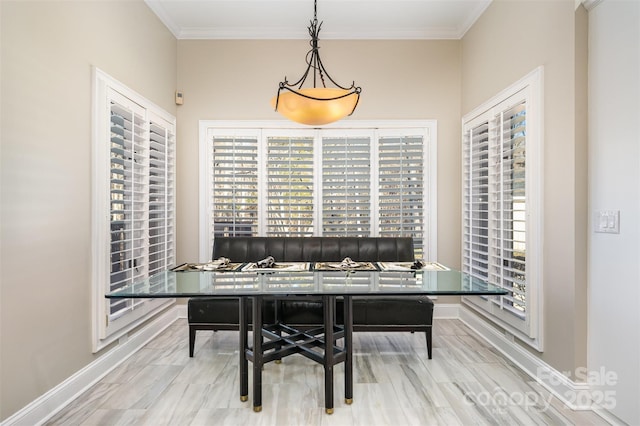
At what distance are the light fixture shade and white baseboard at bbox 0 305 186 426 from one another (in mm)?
2192

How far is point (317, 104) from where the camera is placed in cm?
208

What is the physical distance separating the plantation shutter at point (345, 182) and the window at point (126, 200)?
1675mm

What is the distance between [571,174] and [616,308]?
0.81m

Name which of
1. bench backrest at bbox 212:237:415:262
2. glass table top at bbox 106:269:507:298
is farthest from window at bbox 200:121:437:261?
glass table top at bbox 106:269:507:298

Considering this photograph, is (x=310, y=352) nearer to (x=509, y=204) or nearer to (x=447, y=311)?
(x=509, y=204)

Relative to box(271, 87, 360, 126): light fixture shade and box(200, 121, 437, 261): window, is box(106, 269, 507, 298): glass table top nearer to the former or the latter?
box(271, 87, 360, 126): light fixture shade

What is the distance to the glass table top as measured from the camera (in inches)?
69.0

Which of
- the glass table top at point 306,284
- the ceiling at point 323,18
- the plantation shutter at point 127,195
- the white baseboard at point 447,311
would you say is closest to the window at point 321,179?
the white baseboard at point 447,311

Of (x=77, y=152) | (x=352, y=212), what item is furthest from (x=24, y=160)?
(x=352, y=212)

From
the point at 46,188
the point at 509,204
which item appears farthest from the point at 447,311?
the point at 46,188

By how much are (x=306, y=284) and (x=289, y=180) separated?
6.80ft

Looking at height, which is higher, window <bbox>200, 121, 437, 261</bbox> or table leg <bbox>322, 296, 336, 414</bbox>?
window <bbox>200, 121, 437, 261</bbox>

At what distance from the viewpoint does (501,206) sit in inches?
113

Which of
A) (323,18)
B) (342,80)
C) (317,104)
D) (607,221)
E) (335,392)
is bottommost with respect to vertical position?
(335,392)
